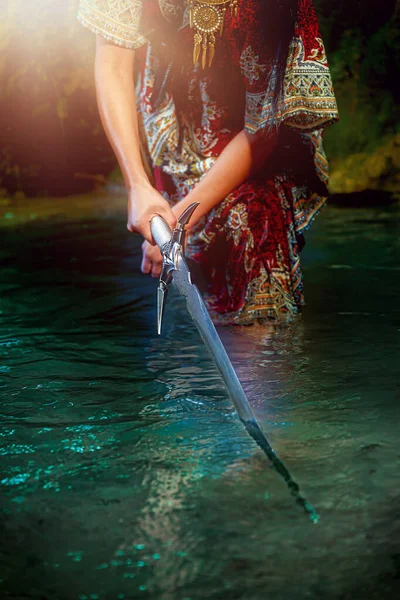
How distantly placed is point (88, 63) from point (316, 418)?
6934 mm

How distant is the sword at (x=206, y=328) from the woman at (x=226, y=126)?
0.26 meters

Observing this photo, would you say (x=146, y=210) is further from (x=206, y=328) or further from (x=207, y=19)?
(x=207, y=19)

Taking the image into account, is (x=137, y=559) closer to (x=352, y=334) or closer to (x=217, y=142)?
(x=352, y=334)

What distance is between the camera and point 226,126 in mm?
2990

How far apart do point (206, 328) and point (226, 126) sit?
127cm

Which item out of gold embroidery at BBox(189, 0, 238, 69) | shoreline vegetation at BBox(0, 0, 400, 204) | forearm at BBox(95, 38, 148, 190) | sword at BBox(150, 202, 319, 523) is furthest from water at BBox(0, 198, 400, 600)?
shoreline vegetation at BBox(0, 0, 400, 204)

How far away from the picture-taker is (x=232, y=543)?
1.34 metres

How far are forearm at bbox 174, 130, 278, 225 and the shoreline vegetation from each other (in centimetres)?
381

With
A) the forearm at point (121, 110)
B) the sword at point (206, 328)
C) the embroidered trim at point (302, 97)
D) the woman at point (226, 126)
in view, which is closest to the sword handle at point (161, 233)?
the sword at point (206, 328)

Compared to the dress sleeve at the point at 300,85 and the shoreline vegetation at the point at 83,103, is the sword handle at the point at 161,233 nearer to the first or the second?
the dress sleeve at the point at 300,85

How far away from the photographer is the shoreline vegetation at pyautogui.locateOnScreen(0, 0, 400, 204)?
6508 millimetres

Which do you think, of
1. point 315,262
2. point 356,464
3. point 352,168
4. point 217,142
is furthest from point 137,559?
point 352,168

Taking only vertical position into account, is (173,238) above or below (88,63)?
below

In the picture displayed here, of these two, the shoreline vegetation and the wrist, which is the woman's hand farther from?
the shoreline vegetation
